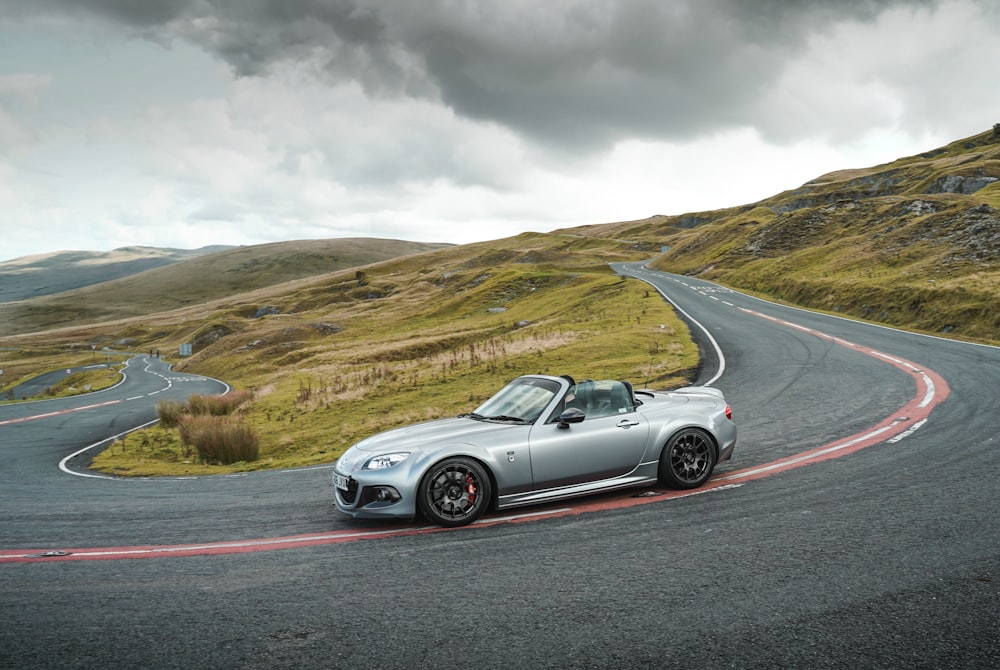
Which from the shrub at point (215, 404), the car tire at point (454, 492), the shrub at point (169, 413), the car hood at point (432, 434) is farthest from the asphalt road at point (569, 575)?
→ the shrub at point (215, 404)

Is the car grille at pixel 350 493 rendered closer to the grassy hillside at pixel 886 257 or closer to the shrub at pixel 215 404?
the shrub at pixel 215 404

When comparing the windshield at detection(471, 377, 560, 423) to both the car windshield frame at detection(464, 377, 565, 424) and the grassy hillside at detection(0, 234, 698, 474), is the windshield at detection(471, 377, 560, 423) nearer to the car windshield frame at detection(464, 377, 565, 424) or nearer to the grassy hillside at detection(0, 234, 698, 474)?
the car windshield frame at detection(464, 377, 565, 424)

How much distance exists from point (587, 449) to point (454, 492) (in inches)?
66.7

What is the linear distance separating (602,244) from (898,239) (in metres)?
95.1

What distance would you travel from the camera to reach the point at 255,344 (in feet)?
204

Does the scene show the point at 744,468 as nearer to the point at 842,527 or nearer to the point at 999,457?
the point at 842,527

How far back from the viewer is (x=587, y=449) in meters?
7.49

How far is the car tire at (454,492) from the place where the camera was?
6.85 m

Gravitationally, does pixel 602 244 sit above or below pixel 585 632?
above

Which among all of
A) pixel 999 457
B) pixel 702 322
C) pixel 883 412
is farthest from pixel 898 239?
pixel 999 457

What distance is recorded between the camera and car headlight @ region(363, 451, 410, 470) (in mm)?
7008

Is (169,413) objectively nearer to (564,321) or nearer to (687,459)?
(564,321)

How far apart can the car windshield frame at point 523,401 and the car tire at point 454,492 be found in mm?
929

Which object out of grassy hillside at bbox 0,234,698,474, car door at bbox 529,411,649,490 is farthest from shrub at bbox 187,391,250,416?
car door at bbox 529,411,649,490
